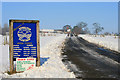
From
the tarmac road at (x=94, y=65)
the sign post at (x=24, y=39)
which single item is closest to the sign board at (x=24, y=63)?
the sign post at (x=24, y=39)

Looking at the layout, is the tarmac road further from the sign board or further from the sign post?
the sign post

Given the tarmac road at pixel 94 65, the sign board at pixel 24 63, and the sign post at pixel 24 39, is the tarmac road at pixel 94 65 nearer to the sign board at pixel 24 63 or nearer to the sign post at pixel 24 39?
the sign board at pixel 24 63

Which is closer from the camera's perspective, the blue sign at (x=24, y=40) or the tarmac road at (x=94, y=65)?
the tarmac road at (x=94, y=65)

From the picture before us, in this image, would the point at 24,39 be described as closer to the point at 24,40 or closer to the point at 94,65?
the point at 24,40

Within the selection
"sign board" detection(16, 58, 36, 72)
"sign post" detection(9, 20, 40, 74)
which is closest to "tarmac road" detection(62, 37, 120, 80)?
"sign board" detection(16, 58, 36, 72)

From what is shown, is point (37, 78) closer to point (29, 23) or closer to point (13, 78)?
point (13, 78)

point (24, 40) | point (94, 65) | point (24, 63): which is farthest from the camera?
point (94, 65)

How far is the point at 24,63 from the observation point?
827 centimetres

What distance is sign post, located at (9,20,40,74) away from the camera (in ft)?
27.3

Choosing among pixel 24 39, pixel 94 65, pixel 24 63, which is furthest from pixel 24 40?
pixel 94 65

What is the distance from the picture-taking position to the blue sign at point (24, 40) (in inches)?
330

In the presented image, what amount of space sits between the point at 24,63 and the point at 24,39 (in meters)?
1.18

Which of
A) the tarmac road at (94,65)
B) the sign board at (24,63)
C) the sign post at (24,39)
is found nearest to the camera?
the tarmac road at (94,65)

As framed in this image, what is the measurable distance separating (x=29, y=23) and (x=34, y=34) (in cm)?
60
